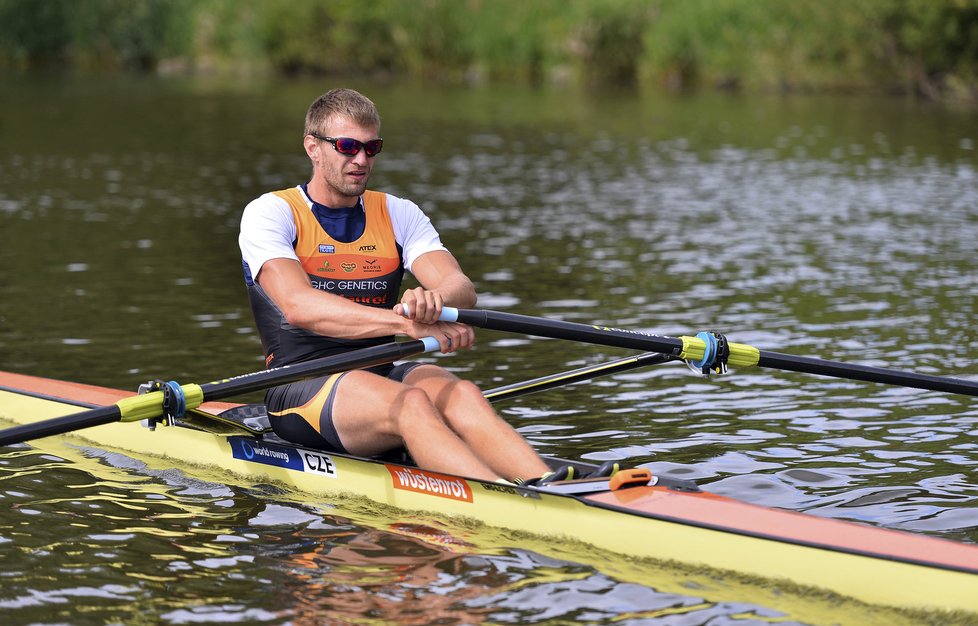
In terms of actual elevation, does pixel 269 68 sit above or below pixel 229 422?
above

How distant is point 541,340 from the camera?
1123 cm

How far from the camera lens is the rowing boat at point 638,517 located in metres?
5.41

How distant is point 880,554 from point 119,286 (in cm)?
921

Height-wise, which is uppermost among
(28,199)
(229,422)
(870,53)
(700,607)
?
(870,53)

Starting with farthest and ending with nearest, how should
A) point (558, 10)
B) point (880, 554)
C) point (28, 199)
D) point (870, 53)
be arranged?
point (558, 10) → point (870, 53) → point (28, 199) → point (880, 554)

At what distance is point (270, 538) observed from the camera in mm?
6484

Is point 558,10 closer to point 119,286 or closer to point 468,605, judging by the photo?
point 119,286

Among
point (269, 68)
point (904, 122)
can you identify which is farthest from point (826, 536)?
point (269, 68)

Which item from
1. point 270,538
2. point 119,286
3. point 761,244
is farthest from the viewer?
point 761,244

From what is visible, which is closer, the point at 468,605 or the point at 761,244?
the point at 468,605

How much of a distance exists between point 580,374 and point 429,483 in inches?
55.0

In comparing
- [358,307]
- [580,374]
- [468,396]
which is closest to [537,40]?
[580,374]

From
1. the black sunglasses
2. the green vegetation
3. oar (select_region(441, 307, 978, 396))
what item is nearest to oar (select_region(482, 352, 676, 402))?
oar (select_region(441, 307, 978, 396))

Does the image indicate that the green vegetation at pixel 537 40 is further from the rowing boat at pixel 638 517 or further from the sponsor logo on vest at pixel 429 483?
the sponsor logo on vest at pixel 429 483
